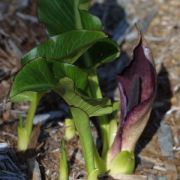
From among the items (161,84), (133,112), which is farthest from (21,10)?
(133,112)

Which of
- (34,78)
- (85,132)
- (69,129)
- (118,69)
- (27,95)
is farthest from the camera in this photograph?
(118,69)

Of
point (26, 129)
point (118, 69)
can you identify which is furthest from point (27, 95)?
point (118, 69)

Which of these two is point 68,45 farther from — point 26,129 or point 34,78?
point 26,129

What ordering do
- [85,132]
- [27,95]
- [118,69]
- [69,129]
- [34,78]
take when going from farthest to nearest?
[118,69] → [69,129] → [27,95] → [85,132] → [34,78]

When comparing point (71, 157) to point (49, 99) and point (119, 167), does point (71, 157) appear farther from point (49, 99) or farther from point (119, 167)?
point (49, 99)

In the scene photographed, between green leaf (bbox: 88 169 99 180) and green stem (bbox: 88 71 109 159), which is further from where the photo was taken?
green stem (bbox: 88 71 109 159)

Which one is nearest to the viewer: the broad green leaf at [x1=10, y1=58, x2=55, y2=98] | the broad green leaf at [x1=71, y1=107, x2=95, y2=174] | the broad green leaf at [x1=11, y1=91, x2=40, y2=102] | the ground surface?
the broad green leaf at [x1=10, y1=58, x2=55, y2=98]

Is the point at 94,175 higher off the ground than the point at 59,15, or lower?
lower

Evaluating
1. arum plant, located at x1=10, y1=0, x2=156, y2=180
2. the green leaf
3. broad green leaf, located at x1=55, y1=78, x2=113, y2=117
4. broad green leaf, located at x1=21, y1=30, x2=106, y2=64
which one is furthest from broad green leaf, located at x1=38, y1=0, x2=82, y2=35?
the green leaf

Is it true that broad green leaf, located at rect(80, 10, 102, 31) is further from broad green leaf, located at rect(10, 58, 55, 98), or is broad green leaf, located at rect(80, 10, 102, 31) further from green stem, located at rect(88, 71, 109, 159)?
broad green leaf, located at rect(10, 58, 55, 98)
